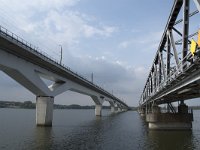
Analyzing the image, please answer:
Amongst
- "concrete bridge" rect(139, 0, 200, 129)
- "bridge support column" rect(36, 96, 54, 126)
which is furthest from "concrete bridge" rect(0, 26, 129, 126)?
Answer: "concrete bridge" rect(139, 0, 200, 129)

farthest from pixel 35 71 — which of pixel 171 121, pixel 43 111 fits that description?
pixel 171 121

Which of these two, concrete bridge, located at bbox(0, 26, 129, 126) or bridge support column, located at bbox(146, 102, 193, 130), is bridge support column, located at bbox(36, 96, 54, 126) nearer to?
concrete bridge, located at bbox(0, 26, 129, 126)

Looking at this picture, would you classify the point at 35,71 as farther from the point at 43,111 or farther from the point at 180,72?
the point at 180,72

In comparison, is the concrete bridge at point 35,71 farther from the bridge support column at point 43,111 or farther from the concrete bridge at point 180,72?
the concrete bridge at point 180,72

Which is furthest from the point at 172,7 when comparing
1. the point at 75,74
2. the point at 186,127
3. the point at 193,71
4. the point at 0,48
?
the point at 75,74

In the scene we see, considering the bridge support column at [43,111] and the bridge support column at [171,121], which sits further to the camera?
the bridge support column at [43,111]

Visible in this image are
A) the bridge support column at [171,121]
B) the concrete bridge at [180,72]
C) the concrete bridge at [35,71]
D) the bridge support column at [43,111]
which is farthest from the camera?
the bridge support column at [43,111]

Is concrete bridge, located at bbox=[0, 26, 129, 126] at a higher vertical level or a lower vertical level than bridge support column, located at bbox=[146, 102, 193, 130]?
higher

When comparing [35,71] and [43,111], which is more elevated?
[35,71]

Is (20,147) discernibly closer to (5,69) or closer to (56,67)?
(5,69)

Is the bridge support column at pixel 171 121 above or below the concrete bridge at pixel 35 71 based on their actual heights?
below

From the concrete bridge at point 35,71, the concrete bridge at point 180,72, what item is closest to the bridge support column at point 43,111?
the concrete bridge at point 35,71

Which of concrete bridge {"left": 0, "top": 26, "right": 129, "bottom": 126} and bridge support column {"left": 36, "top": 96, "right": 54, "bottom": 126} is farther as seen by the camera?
bridge support column {"left": 36, "top": 96, "right": 54, "bottom": 126}

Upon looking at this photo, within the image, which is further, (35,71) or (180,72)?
(35,71)
